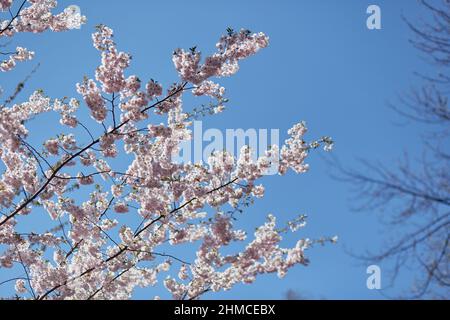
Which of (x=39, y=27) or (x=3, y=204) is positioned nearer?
(x=3, y=204)

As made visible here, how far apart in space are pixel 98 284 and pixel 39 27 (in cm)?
314

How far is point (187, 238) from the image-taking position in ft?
19.4

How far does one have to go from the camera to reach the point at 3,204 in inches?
209

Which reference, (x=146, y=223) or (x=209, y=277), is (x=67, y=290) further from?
(x=209, y=277)

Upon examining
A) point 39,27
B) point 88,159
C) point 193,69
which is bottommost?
point 88,159

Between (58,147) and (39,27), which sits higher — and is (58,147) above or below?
below

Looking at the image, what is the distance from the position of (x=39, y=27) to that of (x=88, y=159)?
1881mm
